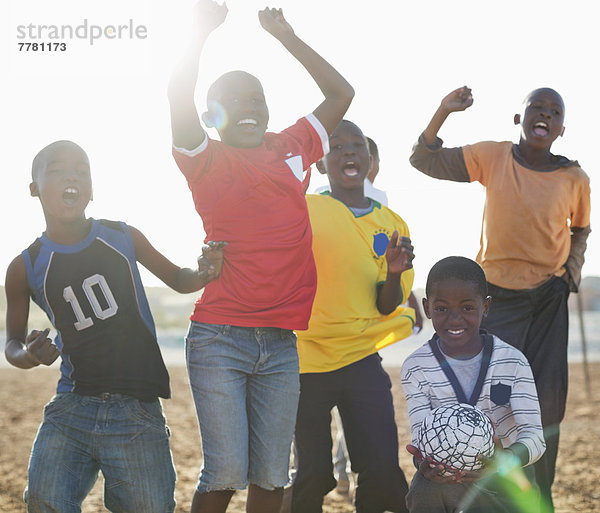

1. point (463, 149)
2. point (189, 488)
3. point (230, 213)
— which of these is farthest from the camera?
point (189, 488)

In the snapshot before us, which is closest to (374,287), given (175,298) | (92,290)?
(92,290)

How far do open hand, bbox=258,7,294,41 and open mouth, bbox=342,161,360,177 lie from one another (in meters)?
0.95

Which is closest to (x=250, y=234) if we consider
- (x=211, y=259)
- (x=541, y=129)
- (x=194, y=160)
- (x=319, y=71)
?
(x=211, y=259)

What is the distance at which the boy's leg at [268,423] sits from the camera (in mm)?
3395

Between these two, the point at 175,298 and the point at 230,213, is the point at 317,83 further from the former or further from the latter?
the point at 175,298

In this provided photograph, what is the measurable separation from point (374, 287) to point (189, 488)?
9.22ft

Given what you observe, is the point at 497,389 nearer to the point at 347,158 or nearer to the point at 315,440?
the point at 315,440

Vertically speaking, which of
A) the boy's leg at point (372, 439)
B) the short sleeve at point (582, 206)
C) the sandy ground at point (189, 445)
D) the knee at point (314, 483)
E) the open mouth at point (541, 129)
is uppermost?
the open mouth at point (541, 129)

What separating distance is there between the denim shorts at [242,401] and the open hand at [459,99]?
5.14 ft

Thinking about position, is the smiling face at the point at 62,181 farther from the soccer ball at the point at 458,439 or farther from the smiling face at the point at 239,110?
the soccer ball at the point at 458,439

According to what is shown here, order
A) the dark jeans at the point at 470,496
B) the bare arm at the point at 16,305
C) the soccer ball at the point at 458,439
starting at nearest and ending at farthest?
1. the soccer ball at the point at 458,439
2. the dark jeans at the point at 470,496
3. the bare arm at the point at 16,305

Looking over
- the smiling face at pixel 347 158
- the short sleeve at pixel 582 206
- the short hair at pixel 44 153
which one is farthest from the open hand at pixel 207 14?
the short sleeve at pixel 582 206

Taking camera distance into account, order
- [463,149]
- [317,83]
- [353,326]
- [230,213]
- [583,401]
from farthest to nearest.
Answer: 1. [583,401]
2. [463,149]
3. [353,326]
4. [317,83]
5. [230,213]

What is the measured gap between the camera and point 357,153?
4434 millimetres
